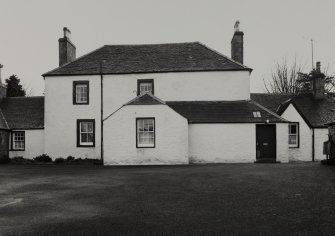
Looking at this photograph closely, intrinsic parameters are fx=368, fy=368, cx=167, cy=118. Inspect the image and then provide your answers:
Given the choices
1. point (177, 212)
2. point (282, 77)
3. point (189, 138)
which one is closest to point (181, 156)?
point (189, 138)

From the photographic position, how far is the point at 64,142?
2767 cm

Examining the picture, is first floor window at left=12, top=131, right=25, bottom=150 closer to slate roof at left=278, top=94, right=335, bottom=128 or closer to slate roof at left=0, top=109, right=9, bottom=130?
slate roof at left=0, top=109, right=9, bottom=130

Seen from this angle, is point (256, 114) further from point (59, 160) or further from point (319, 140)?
point (59, 160)

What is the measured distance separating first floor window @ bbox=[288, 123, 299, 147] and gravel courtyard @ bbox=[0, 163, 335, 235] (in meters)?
15.4

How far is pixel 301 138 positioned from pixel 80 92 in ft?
56.9

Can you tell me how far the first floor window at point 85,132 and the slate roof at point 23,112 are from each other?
318 cm

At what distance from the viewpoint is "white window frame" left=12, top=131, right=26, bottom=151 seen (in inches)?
1131

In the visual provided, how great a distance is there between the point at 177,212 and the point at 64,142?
2099 centimetres

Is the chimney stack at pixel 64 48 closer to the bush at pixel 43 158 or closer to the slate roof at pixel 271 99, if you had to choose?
the bush at pixel 43 158

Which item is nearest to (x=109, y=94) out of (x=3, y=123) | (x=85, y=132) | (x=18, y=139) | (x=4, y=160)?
(x=85, y=132)

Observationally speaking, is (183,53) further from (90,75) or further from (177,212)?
(177,212)

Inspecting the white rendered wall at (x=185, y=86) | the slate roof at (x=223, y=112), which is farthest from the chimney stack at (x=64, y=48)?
the slate roof at (x=223, y=112)

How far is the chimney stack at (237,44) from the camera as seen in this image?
2817cm

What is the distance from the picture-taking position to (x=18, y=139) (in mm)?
28891
